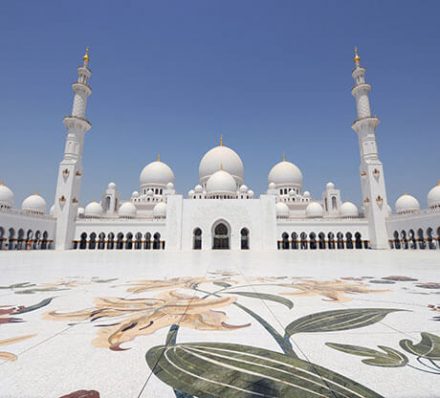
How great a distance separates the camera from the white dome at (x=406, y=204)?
28.4m

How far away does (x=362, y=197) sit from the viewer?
28281mm

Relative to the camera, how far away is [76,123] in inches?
1067

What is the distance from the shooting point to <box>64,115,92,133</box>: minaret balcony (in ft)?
87.7

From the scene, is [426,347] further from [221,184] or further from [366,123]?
[366,123]

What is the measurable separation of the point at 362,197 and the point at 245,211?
13.9 m

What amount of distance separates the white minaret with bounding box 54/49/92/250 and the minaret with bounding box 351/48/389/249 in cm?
3015

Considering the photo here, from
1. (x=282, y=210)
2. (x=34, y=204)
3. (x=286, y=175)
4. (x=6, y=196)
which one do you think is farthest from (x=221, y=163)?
(x=6, y=196)

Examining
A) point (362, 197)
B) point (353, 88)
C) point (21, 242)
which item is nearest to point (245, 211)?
point (362, 197)

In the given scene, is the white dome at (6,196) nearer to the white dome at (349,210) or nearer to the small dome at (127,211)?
the small dome at (127,211)

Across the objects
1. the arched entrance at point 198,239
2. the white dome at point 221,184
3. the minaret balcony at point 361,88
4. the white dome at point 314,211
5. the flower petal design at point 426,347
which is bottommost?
the flower petal design at point 426,347

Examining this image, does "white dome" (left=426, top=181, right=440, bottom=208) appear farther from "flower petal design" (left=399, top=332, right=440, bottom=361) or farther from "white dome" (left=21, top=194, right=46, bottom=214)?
"white dome" (left=21, top=194, right=46, bottom=214)

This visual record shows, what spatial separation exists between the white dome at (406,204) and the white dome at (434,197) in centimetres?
253

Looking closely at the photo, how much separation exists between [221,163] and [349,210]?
1734 cm

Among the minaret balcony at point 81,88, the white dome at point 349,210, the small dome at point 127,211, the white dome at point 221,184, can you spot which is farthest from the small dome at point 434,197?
the minaret balcony at point 81,88
